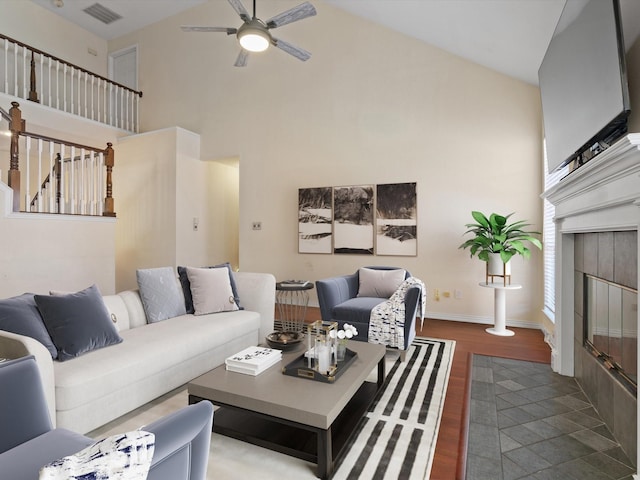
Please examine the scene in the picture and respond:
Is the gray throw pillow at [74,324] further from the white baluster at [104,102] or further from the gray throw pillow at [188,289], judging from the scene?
the white baluster at [104,102]

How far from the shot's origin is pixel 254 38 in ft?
9.95

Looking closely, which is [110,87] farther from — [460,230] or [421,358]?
[421,358]

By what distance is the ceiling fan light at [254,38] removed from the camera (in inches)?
117

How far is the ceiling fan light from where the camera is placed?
2.96 metres

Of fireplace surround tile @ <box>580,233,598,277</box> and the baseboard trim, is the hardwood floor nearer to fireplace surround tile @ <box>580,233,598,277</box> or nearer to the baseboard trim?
the baseboard trim

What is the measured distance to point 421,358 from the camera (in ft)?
10.5

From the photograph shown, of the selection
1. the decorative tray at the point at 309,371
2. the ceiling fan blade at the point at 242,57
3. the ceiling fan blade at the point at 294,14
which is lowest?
the decorative tray at the point at 309,371

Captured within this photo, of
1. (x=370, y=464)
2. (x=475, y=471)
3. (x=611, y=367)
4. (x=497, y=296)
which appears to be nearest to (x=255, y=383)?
(x=370, y=464)

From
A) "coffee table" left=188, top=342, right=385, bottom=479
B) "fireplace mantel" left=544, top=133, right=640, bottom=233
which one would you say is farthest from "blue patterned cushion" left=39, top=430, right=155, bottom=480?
"fireplace mantel" left=544, top=133, right=640, bottom=233

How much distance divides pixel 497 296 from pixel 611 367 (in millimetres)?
2038

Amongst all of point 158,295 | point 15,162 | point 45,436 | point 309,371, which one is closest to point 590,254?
point 309,371

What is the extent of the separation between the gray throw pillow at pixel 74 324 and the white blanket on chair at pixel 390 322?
6.69 ft

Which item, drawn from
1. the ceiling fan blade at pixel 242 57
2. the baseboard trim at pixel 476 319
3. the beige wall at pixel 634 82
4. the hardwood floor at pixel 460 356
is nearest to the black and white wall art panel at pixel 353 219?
the hardwood floor at pixel 460 356

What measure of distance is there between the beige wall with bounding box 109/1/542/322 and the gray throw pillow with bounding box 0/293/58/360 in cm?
375
